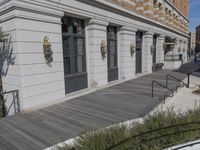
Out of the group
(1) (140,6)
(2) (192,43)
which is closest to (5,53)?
(1) (140,6)

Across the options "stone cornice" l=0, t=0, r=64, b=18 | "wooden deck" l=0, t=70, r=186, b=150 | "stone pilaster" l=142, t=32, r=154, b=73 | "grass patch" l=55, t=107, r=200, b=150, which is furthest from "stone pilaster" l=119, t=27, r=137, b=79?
"grass patch" l=55, t=107, r=200, b=150

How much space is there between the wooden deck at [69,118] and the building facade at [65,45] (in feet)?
3.46

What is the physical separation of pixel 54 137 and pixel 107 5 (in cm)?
850

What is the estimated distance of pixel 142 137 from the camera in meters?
3.72

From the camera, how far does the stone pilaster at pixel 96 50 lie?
9.77 meters

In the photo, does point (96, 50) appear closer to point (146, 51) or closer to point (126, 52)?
point (126, 52)

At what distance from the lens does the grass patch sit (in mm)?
3375

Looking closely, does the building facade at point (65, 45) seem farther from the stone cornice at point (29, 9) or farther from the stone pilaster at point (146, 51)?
the stone pilaster at point (146, 51)

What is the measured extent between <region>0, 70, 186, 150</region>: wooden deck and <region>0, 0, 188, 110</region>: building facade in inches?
41.5

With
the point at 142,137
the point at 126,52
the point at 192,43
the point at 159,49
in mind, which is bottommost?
the point at 142,137

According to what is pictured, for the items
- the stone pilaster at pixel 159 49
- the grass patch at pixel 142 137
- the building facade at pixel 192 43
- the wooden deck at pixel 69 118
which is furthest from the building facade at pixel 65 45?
the building facade at pixel 192 43

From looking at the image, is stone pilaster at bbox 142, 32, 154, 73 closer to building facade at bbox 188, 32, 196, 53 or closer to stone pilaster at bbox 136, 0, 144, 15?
stone pilaster at bbox 136, 0, 144, 15

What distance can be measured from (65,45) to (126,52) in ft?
19.2

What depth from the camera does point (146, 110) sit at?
6.39m
